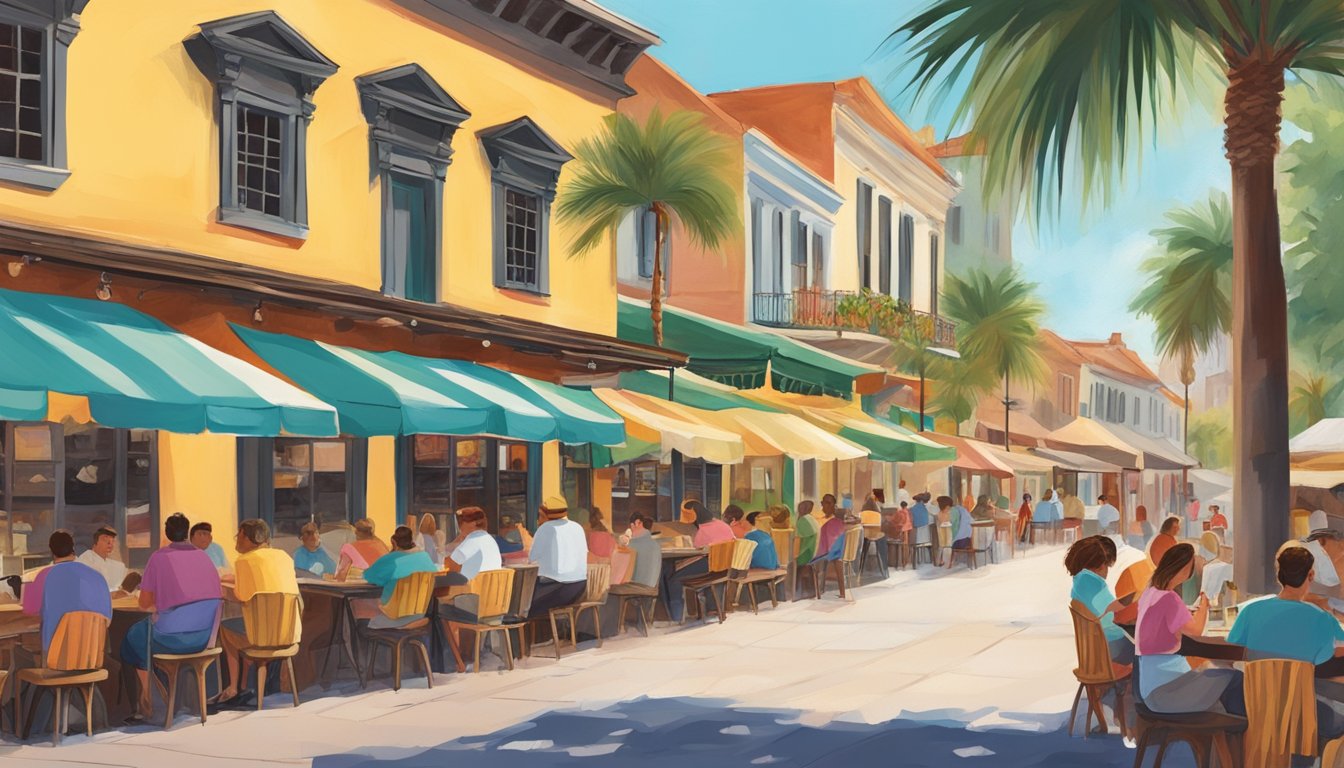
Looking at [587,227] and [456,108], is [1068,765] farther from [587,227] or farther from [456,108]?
[587,227]

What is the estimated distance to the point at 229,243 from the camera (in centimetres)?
1620

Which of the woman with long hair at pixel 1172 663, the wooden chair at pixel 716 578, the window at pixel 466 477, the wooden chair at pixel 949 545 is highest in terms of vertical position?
the window at pixel 466 477

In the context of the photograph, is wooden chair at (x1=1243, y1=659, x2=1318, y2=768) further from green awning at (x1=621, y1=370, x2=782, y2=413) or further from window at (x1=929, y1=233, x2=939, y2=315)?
window at (x1=929, y1=233, x2=939, y2=315)

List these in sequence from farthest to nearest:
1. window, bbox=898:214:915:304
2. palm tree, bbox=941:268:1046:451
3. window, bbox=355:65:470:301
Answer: palm tree, bbox=941:268:1046:451
window, bbox=898:214:915:304
window, bbox=355:65:470:301

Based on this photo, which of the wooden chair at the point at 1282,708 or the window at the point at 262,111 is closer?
the wooden chair at the point at 1282,708

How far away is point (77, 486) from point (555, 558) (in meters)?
4.48

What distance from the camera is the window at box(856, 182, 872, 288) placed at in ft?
125

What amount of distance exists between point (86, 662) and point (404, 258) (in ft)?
31.8

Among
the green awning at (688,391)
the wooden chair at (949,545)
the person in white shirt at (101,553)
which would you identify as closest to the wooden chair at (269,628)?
the person in white shirt at (101,553)

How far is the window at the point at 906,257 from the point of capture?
138 ft

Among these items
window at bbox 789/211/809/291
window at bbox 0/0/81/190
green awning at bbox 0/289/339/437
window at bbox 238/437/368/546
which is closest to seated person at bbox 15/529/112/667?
green awning at bbox 0/289/339/437

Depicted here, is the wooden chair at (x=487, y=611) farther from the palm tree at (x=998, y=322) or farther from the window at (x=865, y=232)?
the palm tree at (x=998, y=322)

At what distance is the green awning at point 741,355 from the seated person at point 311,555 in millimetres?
9819

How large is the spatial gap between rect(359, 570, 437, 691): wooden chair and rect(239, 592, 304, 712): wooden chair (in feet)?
3.89
